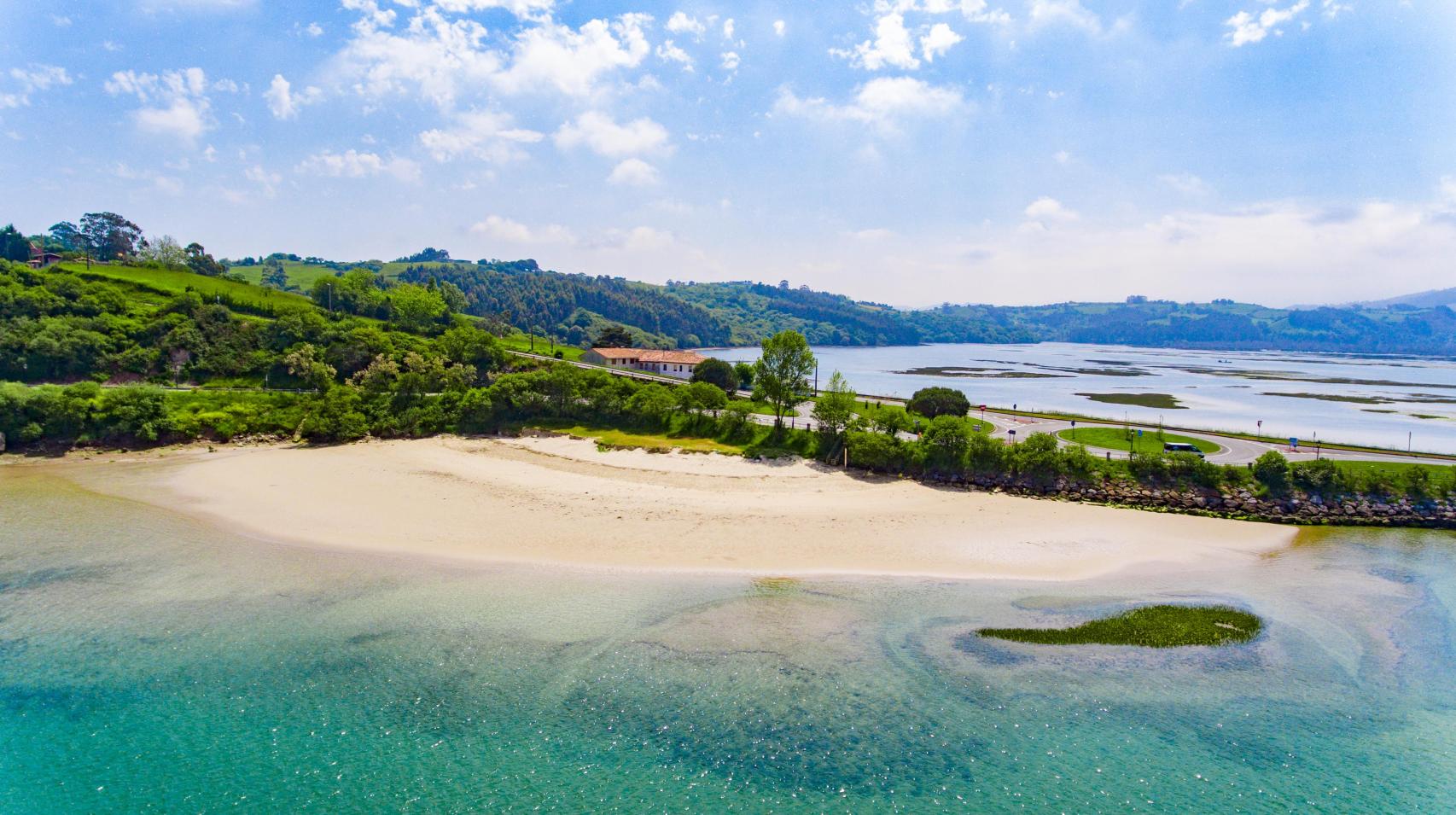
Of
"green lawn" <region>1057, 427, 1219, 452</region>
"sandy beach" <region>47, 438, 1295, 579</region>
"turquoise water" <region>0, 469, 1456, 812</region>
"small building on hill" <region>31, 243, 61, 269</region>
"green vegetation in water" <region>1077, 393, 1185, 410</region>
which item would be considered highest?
"small building on hill" <region>31, 243, 61, 269</region>

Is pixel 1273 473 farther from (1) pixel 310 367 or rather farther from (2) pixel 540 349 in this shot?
(2) pixel 540 349

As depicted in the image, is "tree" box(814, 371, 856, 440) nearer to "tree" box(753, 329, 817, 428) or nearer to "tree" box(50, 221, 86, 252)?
"tree" box(753, 329, 817, 428)

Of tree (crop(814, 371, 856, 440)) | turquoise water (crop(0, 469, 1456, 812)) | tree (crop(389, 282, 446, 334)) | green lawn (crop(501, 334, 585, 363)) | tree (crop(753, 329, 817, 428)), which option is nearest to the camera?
turquoise water (crop(0, 469, 1456, 812))

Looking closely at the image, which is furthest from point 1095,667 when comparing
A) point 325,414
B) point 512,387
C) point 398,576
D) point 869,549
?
point 325,414

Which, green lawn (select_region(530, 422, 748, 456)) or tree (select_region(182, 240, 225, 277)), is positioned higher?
tree (select_region(182, 240, 225, 277))

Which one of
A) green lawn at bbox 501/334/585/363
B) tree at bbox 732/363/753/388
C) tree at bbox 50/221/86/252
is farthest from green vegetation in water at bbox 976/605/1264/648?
tree at bbox 50/221/86/252

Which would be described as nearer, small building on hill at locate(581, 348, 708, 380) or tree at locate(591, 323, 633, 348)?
small building on hill at locate(581, 348, 708, 380)

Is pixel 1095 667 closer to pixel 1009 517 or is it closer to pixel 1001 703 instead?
pixel 1001 703

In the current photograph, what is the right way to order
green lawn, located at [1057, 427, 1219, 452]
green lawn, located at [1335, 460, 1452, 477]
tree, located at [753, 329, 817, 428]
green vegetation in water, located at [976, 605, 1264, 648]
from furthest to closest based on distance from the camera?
1. tree, located at [753, 329, 817, 428]
2. green lawn, located at [1057, 427, 1219, 452]
3. green lawn, located at [1335, 460, 1452, 477]
4. green vegetation in water, located at [976, 605, 1264, 648]
